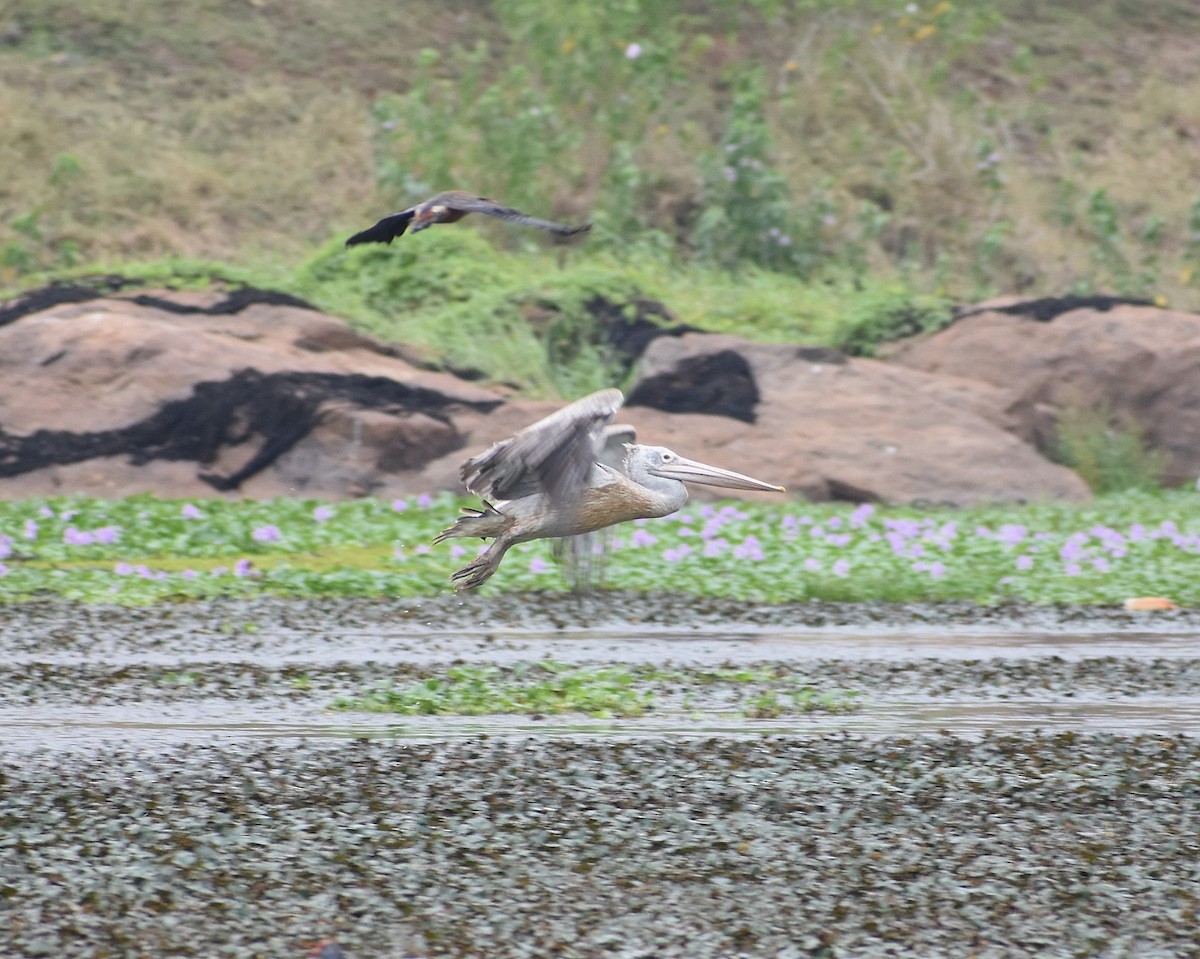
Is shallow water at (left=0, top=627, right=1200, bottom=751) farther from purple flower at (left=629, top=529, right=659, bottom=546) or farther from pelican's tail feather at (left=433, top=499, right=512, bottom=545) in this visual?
purple flower at (left=629, top=529, right=659, bottom=546)

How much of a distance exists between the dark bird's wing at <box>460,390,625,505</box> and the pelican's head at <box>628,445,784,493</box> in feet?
1.43

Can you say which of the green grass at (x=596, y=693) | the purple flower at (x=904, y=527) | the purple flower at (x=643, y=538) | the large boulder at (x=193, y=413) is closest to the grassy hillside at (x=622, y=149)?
the large boulder at (x=193, y=413)

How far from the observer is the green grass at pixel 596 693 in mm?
8125

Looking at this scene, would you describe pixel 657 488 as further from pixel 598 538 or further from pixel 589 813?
pixel 589 813

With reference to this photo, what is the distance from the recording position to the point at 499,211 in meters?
6.30

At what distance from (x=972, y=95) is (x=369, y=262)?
9436 mm

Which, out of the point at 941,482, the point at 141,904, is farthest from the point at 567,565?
the point at 941,482

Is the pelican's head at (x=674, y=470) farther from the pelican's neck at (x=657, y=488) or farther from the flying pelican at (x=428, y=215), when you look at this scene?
the flying pelican at (x=428, y=215)

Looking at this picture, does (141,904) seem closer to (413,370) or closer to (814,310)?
(413,370)

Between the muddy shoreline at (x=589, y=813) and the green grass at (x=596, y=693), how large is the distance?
0.23 metres

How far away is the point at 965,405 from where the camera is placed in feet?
50.3

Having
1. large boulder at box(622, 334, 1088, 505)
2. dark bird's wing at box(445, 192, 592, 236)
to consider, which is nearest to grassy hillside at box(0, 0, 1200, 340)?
large boulder at box(622, 334, 1088, 505)

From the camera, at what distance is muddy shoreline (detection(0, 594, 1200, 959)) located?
17.1ft

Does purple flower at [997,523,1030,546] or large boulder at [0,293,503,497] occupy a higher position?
large boulder at [0,293,503,497]
